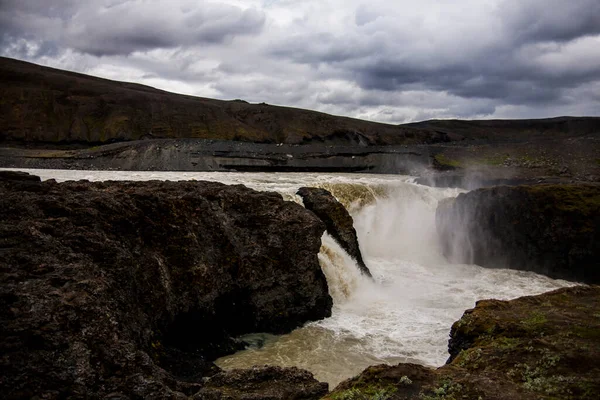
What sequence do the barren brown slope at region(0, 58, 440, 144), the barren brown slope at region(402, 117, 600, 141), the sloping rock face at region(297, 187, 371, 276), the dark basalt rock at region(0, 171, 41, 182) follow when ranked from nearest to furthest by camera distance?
the dark basalt rock at region(0, 171, 41, 182) → the sloping rock face at region(297, 187, 371, 276) → the barren brown slope at region(0, 58, 440, 144) → the barren brown slope at region(402, 117, 600, 141)

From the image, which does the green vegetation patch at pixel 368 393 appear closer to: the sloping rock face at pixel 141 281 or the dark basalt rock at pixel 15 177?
the sloping rock face at pixel 141 281

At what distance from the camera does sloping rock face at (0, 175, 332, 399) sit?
22.9ft

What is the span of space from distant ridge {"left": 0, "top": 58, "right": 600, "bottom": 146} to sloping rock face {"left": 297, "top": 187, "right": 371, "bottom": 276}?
5652 cm

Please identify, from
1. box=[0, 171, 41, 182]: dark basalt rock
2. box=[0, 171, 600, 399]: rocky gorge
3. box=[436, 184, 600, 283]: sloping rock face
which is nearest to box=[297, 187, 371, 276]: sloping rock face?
box=[0, 171, 600, 399]: rocky gorge

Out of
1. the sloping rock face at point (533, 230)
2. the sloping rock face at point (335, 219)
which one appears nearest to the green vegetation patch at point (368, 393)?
the sloping rock face at point (335, 219)

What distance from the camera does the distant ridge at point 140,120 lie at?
67.9 metres

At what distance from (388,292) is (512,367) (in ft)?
45.5

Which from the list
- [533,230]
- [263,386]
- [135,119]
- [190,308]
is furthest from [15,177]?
[135,119]

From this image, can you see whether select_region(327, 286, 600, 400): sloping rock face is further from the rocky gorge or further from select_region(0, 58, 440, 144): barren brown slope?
select_region(0, 58, 440, 144): barren brown slope

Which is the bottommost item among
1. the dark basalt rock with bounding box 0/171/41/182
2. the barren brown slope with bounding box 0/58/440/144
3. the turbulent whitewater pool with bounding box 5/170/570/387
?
the turbulent whitewater pool with bounding box 5/170/570/387

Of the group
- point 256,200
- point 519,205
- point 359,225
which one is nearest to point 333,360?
point 256,200

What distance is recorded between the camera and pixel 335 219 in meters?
21.0

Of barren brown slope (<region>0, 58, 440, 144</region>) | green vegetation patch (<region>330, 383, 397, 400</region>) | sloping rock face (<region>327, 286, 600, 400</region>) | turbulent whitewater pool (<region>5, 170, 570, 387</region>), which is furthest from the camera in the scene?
barren brown slope (<region>0, 58, 440, 144</region>)

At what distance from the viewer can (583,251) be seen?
23516mm
